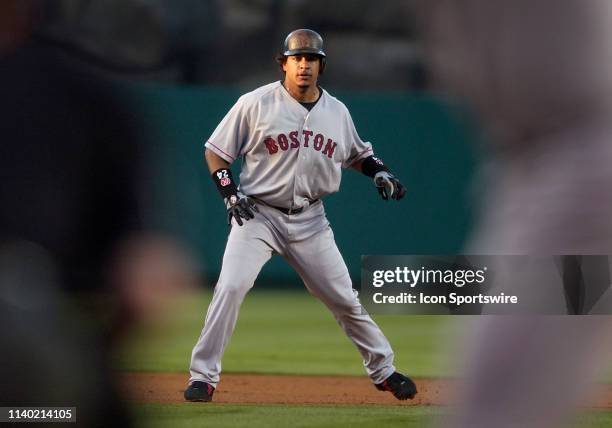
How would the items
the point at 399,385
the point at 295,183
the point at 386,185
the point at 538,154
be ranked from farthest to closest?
the point at 399,385
the point at 295,183
the point at 386,185
the point at 538,154

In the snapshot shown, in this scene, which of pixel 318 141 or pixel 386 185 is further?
pixel 318 141

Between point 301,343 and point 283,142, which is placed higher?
point 283,142

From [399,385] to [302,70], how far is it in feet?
4.54

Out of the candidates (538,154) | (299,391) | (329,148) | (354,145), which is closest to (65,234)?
(538,154)

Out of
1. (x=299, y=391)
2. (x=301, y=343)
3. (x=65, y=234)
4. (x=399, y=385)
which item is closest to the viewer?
→ (x=65, y=234)

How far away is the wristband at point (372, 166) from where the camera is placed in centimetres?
531

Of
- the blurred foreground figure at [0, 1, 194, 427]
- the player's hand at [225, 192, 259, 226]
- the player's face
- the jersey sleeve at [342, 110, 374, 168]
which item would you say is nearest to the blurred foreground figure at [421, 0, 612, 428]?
the blurred foreground figure at [0, 1, 194, 427]

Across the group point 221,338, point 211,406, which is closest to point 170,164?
point 221,338

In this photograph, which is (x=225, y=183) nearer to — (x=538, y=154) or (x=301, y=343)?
(x=538, y=154)

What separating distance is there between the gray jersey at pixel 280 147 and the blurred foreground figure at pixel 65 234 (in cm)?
355

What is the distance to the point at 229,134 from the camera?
529 centimetres

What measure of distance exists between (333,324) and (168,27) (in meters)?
4.65

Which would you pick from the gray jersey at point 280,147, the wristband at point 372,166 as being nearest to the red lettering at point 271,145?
the gray jersey at point 280,147

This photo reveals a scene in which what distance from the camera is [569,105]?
182 centimetres
